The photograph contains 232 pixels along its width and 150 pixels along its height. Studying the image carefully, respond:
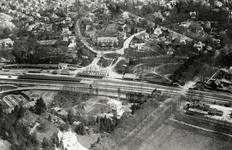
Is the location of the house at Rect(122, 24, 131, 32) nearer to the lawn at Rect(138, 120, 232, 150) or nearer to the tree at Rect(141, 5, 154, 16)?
the tree at Rect(141, 5, 154, 16)

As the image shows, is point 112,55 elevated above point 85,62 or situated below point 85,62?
above

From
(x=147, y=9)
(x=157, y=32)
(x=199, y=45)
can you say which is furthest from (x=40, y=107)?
(x=147, y=9)

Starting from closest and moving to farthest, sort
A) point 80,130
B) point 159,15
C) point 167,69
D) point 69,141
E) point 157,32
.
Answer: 1. point 69,141
2. point 80,130
3. point 167,69
4. point 157,32
5. point 159,15

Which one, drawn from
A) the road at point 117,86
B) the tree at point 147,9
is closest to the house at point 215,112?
the road at point 117,86

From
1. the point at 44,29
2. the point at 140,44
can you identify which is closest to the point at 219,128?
the point at 140,44

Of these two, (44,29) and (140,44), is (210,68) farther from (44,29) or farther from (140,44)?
(44,29)

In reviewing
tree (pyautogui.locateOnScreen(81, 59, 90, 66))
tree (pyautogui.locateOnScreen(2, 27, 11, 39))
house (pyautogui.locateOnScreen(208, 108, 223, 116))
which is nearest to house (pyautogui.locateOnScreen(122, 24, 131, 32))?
tree (pyautogui.locateOnScreen(81, 59, 90, 66))

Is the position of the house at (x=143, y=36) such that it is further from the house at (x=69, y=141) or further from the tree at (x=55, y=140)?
the tree at (x=55, y=140)

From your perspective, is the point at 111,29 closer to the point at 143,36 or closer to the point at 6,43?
the point at 143,36
